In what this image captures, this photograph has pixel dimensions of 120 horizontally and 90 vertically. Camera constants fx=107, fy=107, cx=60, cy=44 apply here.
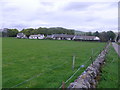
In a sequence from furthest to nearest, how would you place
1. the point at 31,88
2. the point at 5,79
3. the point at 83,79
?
the point at 5,79 < the point at 31,88 < the point at 83,79

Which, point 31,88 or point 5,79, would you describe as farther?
point 5,79

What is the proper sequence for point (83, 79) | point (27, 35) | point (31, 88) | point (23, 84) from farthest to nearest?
point (27, 35), point (23, 84), point (31, 88), point (83, 79)

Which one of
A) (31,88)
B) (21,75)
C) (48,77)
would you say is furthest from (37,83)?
(21,75)

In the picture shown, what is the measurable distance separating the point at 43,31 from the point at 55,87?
8373 cm

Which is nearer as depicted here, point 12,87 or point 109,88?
point 12,87

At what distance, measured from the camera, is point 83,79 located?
358 centimetres

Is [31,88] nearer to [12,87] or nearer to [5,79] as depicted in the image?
[12,87]

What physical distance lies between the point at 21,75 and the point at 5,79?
70cm

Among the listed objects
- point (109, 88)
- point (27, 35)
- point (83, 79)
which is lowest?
point (109, 88)

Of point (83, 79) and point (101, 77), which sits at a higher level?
point (83, 79)

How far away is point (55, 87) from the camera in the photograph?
3.91 metres

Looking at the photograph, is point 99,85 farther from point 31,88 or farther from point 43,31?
point 43,31

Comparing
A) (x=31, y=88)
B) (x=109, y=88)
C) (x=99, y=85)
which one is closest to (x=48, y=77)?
(x=31, y=88)

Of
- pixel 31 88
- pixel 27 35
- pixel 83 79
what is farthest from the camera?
pixel 27 35
